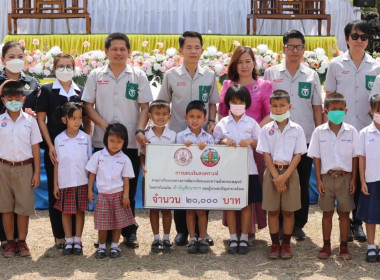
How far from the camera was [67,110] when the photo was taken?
4617 millimetres

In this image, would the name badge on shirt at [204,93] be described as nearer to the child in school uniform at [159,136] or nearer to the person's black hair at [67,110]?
the child in school uniform at [159,136]

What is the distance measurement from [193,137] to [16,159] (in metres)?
1.30

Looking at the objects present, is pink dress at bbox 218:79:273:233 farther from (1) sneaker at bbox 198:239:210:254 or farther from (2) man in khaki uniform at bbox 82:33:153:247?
(2) man in khaki uniform at bbox 82:33:153:247

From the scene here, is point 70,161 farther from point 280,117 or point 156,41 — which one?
point 156,41

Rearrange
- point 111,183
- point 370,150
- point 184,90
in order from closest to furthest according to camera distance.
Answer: point 370,150, point 111,183, point 184,90

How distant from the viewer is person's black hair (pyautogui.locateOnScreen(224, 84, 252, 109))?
466cm

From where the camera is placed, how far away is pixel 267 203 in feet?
15.0

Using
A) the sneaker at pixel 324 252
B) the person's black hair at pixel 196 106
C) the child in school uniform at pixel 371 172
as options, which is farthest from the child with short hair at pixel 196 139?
the child in school uniform at pixel 371 172

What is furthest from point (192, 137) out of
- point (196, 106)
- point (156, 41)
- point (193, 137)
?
point (156, 41)

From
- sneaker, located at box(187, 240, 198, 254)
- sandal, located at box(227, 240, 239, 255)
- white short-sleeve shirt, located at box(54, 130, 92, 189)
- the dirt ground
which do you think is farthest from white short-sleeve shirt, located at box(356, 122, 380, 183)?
white short-sleeve shirt, located at box(54, 130, 92, 189)

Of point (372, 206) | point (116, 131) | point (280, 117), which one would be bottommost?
point (372, 206)

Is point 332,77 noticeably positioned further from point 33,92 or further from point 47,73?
point 47,73

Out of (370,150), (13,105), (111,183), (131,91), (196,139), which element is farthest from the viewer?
(131,91)

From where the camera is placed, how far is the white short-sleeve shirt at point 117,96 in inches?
190
